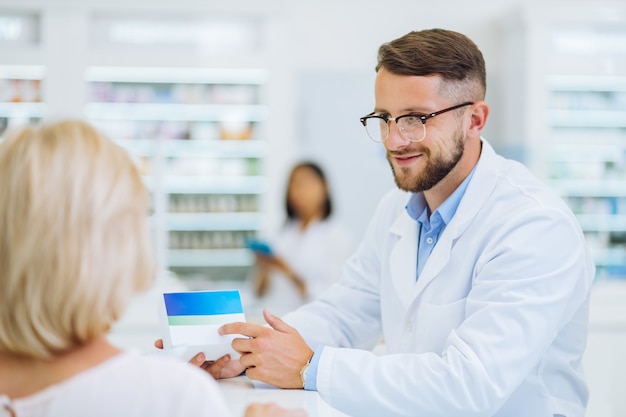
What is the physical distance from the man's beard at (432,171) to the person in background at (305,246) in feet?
9.45

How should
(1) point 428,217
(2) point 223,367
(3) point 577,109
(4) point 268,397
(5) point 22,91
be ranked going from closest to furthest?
(4) point 268,397 → (2) point 223,367 → (1) point 428,217 → (5) point 22,91 → (3) point 577,109

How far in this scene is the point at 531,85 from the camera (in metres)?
6.48

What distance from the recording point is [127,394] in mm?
1040

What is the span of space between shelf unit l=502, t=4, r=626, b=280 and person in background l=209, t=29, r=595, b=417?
179 inches

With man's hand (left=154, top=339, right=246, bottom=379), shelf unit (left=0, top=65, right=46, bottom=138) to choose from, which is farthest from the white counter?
shelf unit (left=0, top=65, right=46, bottom=138)

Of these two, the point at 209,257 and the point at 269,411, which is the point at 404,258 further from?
the point at 209,257

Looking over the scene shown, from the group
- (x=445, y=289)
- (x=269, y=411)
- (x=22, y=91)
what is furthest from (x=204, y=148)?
(x=269, y=411)

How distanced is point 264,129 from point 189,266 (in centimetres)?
121

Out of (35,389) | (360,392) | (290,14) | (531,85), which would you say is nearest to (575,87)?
(531,85)

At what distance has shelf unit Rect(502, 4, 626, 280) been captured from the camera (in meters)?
6.48

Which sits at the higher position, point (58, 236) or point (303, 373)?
point (58, 236)

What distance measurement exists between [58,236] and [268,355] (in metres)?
0.80

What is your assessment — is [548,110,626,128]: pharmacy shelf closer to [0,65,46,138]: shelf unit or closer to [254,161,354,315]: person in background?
[254,161,354,315]: person in background

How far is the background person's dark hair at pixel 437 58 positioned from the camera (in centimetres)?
196
